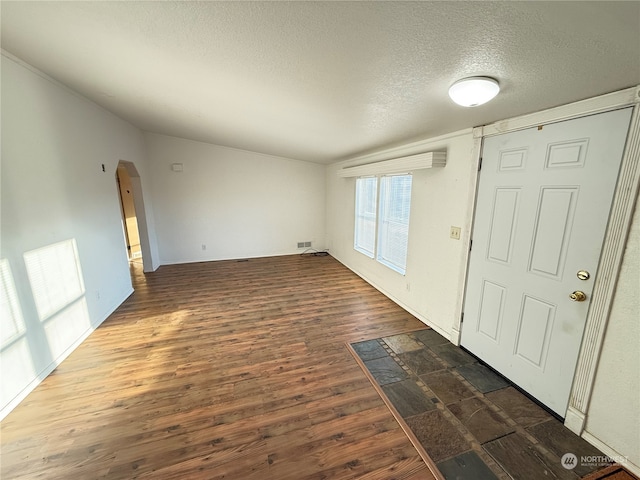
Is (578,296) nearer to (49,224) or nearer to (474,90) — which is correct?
(474,90)

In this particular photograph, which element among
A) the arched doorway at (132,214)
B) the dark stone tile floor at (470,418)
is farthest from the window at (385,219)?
the arched doorway at (132,214)

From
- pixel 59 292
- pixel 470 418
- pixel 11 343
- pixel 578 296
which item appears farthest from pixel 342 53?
pixel 59 292

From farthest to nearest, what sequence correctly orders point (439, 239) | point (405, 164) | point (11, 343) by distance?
1. point (405, 164)
2. point (439, 239)
3. point (11, 343)

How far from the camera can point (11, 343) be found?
195 centimetres

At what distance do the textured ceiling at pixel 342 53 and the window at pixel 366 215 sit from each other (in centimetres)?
164

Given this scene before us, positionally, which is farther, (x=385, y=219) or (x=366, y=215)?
(x=366, y=215)

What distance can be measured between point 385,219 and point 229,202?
144 inches

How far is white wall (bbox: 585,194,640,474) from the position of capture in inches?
56.2

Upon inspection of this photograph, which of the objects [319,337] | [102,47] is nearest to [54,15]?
[102,47]

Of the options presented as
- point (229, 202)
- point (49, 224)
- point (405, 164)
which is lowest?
point (49, 224)

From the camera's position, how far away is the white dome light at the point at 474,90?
4.79ft

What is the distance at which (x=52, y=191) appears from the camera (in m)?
2.46

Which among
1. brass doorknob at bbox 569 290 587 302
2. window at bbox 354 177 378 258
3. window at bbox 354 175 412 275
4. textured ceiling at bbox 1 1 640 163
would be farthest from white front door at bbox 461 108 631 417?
window at bbox 354 177 378 258

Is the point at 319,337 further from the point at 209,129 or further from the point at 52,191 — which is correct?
the point at 209,129
